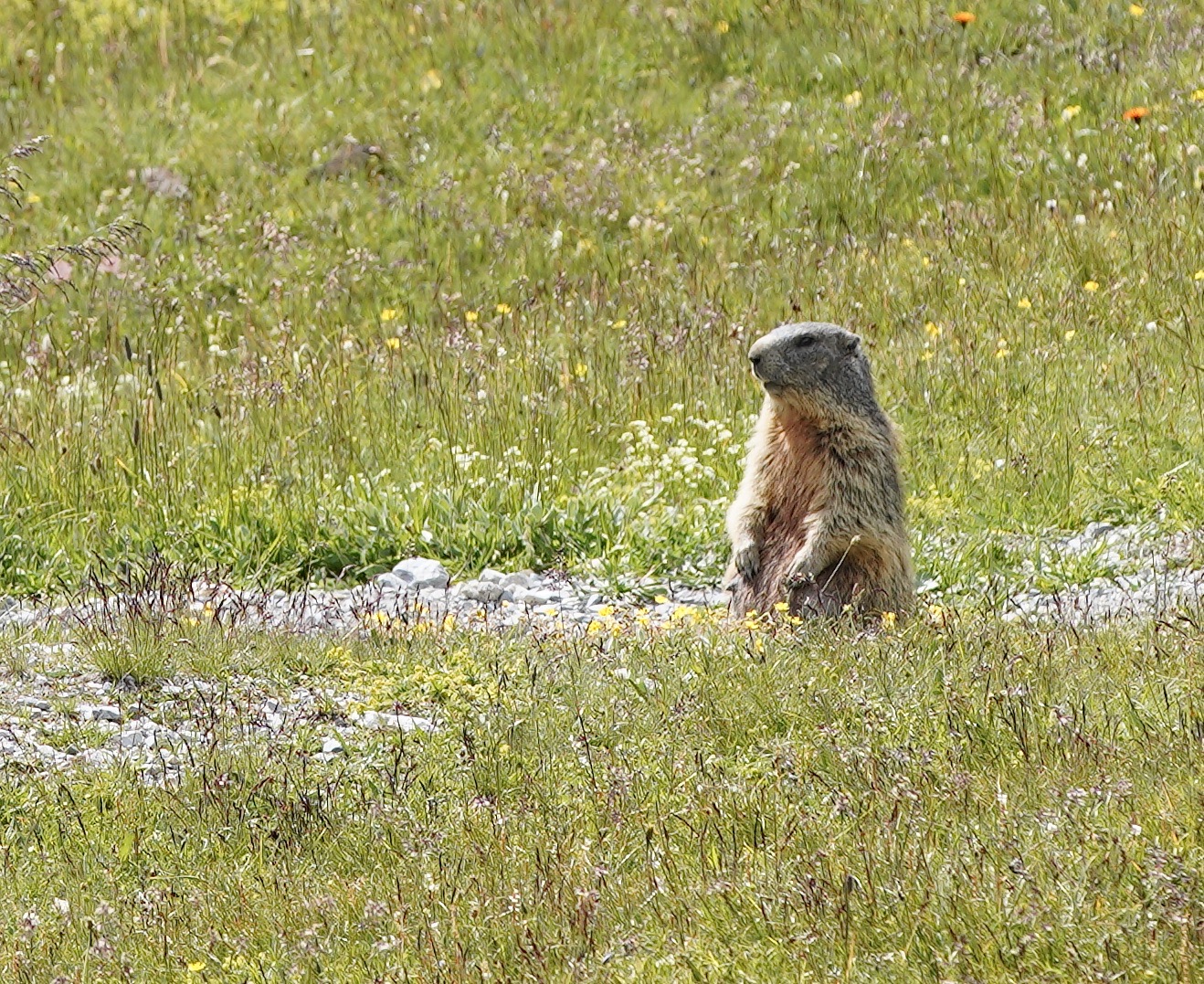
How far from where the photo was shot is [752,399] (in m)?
10.4

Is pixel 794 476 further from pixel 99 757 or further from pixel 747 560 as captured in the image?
pixel 99 757

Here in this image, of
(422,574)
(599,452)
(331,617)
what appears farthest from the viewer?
(599,452)

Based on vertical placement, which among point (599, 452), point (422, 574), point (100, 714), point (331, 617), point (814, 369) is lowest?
point (422, 574)

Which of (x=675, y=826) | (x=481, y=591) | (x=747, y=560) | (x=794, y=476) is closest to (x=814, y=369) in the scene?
(x=794, y=476)

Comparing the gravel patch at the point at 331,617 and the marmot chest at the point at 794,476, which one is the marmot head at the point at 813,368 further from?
the gravel patch at the point at 331,617

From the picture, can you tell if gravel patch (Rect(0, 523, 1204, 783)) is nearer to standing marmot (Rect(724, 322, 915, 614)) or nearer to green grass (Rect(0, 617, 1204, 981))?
green grass (Rect(0, 617, 1204, 981))

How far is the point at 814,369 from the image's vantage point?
7.72 m

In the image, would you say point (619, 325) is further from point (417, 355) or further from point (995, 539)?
point (995, 539)

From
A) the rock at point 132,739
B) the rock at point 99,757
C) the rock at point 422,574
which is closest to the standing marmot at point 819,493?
the rock at point 422,574

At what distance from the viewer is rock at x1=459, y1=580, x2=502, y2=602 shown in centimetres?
866

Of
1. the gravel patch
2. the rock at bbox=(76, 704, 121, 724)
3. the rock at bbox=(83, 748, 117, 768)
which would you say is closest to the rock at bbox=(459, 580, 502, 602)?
the gravel patch

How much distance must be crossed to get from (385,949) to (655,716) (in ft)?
5.96

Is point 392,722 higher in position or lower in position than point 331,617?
higher

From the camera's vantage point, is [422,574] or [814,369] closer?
[814,369]
